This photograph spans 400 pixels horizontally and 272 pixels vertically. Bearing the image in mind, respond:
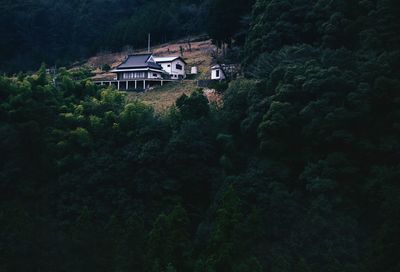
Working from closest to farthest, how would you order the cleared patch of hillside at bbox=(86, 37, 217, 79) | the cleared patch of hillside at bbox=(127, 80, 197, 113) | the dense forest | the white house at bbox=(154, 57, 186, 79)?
the dense forest < the cleared patch of hillside at bbox=(127, 80, 197, 113) < the white house at bbox=(154, 57, 186, 79) < the cleared patch of hillside at bbox=(86, 37, 217, 79)

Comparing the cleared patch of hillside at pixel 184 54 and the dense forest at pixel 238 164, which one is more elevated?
the cleared patch of hillside at pixel 184 54

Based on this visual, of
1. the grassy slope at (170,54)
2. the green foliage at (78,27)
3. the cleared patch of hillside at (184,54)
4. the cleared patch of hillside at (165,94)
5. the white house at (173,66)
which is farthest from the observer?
the green foliage at (78,27)

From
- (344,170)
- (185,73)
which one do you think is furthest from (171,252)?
(185,73)

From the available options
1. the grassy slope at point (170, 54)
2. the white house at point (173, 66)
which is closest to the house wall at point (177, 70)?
the white house at point (173, 66)

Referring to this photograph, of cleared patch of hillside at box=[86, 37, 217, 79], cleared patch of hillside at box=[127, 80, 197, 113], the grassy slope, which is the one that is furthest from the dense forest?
cleared patch of hillside at box=[86, 37, 217, 79]

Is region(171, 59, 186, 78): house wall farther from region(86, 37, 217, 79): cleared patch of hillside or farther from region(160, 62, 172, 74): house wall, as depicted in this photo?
region(86, 37, 217, 79): cleared patch of hillside

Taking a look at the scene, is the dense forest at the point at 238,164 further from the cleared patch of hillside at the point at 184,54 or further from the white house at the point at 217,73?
the cleared patch of hillside at the point at 184,54
